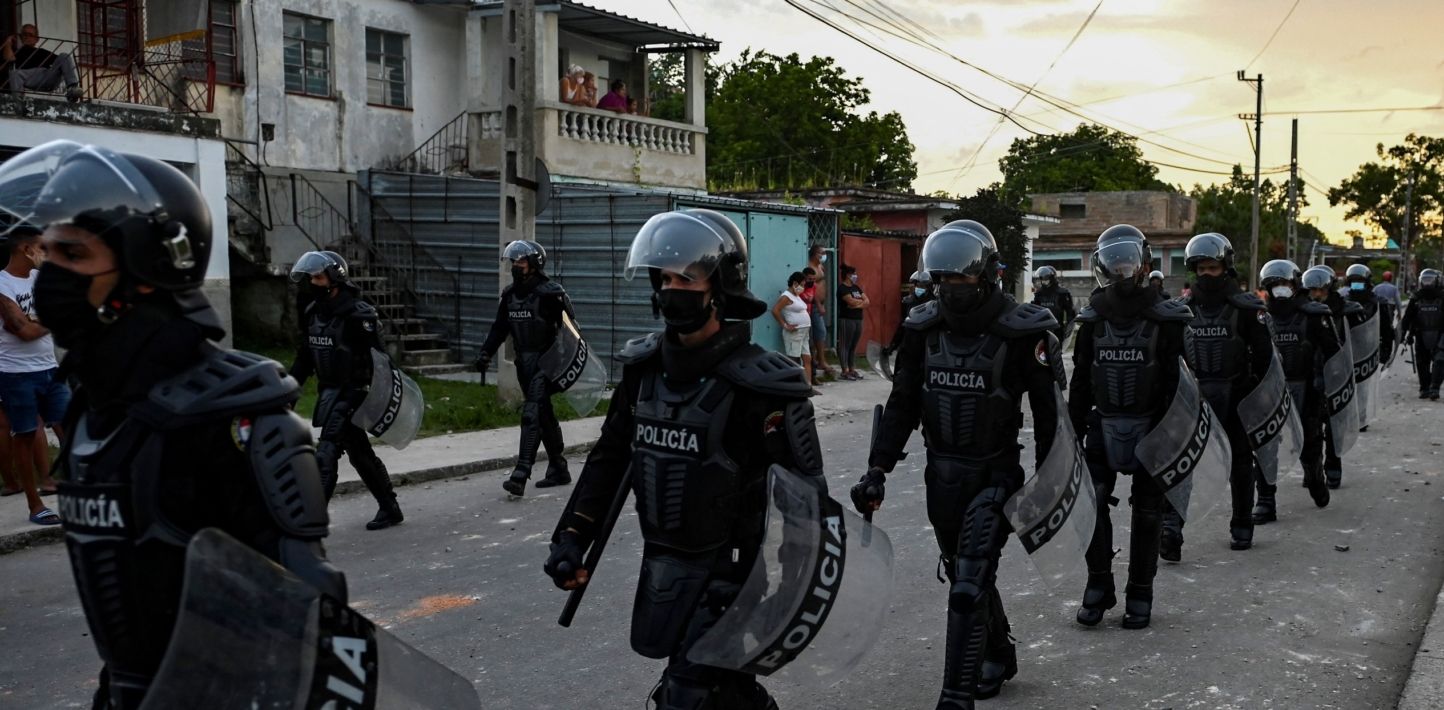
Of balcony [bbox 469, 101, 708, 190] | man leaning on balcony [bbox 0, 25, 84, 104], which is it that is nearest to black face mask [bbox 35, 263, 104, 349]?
man leaning on balcony [bbox 0, 25, 84, 104]

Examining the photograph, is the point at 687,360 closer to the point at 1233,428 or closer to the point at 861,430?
the point at 1233,428

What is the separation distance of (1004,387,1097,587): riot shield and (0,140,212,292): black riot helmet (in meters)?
3.14

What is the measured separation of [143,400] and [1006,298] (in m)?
3.40

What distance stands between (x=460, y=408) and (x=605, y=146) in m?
11.4

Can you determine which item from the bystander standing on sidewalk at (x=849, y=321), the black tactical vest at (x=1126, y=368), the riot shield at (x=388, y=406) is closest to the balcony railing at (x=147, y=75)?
the riot shield at (x=388, y=406)

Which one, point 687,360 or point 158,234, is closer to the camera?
point 158,234

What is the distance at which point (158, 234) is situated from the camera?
2559 millimetres

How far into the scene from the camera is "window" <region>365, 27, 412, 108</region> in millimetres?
22797

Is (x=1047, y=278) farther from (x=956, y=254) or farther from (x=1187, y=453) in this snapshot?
(x=956, y=254)

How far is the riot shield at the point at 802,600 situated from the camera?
134 inches

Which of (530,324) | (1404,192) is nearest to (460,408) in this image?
(530,324)

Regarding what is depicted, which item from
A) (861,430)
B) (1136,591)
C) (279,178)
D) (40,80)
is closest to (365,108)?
(279,178)

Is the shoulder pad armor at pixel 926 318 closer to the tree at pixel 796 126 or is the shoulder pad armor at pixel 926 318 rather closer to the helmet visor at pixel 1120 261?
the helmet visor at pixel 1120 261

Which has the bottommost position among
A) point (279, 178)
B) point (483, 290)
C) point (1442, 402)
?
point (1442, 402)
